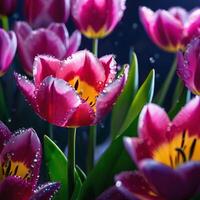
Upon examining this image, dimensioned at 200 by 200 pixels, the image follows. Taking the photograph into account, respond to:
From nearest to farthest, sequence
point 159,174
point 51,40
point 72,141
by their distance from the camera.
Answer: point 159,174 < point 72,141 < point 51,40

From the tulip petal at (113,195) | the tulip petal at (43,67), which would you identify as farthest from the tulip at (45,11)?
the tulip petal at (113,195)

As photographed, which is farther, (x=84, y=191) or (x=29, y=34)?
(x=29, y=34)

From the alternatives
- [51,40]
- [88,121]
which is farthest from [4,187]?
[51,40]

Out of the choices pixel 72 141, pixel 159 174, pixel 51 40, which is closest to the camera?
pixel 159 174

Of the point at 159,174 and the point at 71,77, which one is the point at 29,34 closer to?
the point at 71,77

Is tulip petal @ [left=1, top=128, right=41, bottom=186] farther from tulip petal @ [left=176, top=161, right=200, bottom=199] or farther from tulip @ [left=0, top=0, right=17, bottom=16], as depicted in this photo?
tulip @ [left=0, top=0, right=17, bottom=16]

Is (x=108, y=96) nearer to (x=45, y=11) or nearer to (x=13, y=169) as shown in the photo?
(x=13, y=169)

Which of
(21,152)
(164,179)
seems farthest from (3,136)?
(164,179)
